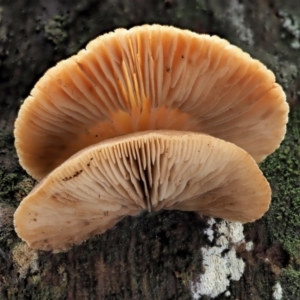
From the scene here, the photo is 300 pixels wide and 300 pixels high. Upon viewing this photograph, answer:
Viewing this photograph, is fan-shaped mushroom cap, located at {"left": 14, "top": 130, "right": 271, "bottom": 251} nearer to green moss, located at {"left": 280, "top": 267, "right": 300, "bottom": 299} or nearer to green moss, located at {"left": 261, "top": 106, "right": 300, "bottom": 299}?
green moss, located at {"left": 261, "top": 106, "right": 300, "bottom": 299}

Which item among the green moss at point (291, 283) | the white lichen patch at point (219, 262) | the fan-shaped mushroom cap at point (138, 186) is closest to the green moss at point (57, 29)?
the fan-shaped mushroom cap at point (138, 186)

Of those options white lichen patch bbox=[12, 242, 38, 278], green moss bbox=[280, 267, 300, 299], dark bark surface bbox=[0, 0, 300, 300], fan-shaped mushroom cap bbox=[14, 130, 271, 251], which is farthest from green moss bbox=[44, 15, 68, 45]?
green moss bbox=[280, 267, 300, 299]

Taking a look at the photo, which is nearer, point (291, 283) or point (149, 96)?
point (149, 96)

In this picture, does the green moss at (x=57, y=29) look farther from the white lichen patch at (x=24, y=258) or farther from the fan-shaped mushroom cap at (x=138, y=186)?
the white lichen patch at (x=24, y=258)

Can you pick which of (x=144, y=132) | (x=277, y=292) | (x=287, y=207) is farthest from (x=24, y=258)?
(x=287, y=207)

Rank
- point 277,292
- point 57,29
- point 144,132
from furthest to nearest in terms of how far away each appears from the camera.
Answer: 1. point 57,29
2. point 277,292
3. point 144,132

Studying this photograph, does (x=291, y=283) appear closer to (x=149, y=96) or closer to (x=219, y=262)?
(x=219, y=262)

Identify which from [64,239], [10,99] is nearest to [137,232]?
[64,239]
